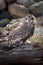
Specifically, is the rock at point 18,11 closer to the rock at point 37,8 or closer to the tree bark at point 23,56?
the rock at point 37,8

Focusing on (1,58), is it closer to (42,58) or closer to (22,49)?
(22,49)

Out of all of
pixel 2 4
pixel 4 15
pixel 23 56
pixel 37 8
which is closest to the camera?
pixel 23 56

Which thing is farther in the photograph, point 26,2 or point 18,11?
point 26,2

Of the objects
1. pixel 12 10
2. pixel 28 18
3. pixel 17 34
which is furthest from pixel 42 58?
pixel 12 10

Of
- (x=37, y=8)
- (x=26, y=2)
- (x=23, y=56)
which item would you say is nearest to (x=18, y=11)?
(x=26, y=2)

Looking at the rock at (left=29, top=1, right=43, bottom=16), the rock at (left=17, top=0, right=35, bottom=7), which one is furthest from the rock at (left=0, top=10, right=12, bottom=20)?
the rock at (left=29, top=1, right=43, bottom=16)

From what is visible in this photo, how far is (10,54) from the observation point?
260cm

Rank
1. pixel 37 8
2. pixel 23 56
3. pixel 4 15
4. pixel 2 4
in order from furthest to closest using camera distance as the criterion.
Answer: pixel 2 4 → pixel 4 15 → pixel 37 8 → pixel 23 56

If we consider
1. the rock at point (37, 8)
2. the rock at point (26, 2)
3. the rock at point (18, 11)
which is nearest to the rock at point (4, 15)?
the rock at point (18, 11)

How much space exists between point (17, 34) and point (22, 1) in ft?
12.4

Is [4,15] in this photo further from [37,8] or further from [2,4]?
[37,8]

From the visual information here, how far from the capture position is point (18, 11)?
7.34 metres

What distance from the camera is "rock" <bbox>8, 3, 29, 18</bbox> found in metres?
7.25

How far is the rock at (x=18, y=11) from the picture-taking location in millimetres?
7250
